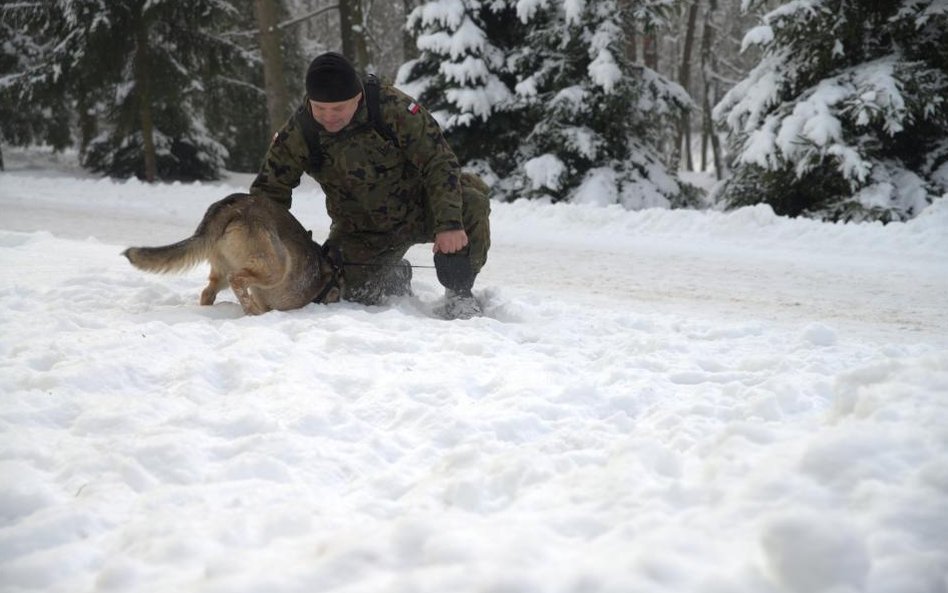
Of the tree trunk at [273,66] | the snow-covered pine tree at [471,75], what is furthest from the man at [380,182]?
the tree trunk at [273,66]

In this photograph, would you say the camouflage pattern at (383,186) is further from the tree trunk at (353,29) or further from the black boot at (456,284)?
the tree trunk at (353,29)

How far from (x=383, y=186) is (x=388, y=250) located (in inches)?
18.0

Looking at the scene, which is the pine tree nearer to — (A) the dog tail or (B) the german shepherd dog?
(B) the german shepherd dog

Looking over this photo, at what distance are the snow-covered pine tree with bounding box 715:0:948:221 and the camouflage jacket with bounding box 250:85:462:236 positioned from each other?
6.39m

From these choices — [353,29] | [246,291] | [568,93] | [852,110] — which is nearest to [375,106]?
[246,291]

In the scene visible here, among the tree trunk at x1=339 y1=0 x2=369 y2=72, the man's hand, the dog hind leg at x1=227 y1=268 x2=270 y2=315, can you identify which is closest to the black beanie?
the man's hand

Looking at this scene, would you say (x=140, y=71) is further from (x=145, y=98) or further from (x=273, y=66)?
(x=273, y=66)

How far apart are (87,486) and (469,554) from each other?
1135mm

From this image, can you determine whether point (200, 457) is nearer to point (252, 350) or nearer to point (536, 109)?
point (252, 350)

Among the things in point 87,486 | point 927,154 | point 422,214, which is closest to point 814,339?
point 422,214

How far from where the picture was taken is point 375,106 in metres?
3.91

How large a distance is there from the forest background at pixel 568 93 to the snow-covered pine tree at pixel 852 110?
0.08 ft

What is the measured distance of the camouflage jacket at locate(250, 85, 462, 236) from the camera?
3.97m

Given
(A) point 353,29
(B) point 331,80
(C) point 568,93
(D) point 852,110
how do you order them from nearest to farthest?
(B) point 331,80 < (D) point 852,110 < (C) point 568,93 < (A) point 353,29
